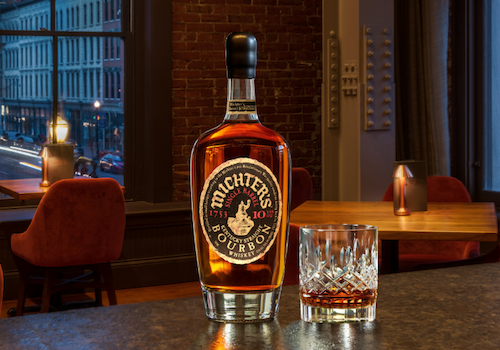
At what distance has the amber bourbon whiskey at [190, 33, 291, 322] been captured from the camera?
1.70 ft

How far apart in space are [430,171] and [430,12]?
115cm

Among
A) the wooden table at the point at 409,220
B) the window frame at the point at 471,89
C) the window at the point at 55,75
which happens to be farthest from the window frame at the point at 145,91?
the window frame at the point at 471,89

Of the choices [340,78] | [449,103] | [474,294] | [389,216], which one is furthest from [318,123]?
[474,294]

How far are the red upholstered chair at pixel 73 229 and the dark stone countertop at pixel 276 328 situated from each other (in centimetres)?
241

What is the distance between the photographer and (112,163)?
14.5ft

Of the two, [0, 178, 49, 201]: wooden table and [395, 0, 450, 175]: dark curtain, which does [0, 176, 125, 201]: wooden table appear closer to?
[0, 178, 49, 201]: wooden table

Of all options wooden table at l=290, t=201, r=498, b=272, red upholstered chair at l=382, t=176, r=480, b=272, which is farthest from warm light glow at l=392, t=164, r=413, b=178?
red upholstered chair at l=382, t=176, r=480, b=272

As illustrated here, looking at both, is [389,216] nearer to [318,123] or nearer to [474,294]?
[474,294]

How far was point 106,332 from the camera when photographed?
48 centimetres

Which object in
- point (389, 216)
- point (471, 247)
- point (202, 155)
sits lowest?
point (471, 247)

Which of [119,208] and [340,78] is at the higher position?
[340,78]

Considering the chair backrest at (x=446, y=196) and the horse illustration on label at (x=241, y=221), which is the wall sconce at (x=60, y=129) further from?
the horse illustration on label at (x=241, y=221)

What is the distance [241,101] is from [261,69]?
158 inches

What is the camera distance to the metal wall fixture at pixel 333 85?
402cm
